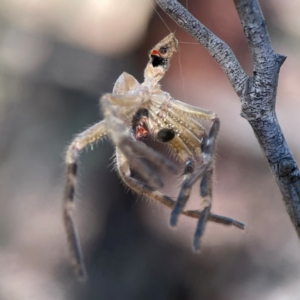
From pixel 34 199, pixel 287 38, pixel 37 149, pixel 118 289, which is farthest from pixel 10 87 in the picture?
pixel 287 38

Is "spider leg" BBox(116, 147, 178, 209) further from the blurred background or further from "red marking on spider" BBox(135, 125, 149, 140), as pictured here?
the blurred background

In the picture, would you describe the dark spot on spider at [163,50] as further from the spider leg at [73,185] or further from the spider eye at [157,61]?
the spider leg at [73,185]

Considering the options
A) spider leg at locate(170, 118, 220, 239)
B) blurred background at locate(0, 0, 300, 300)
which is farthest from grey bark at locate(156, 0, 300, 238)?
blurred background at locate(0, 0, 300, 300)

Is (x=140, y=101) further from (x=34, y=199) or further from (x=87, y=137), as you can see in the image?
(x=34, y=199)

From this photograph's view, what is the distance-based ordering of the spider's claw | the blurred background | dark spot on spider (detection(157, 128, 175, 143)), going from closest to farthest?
the spider's claw, dark spot on spider (detection(157, 128, 175, 143)), the blurred background

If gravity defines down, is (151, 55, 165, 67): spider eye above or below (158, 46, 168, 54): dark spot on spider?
below

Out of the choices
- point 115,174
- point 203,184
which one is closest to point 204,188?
point 203,184
